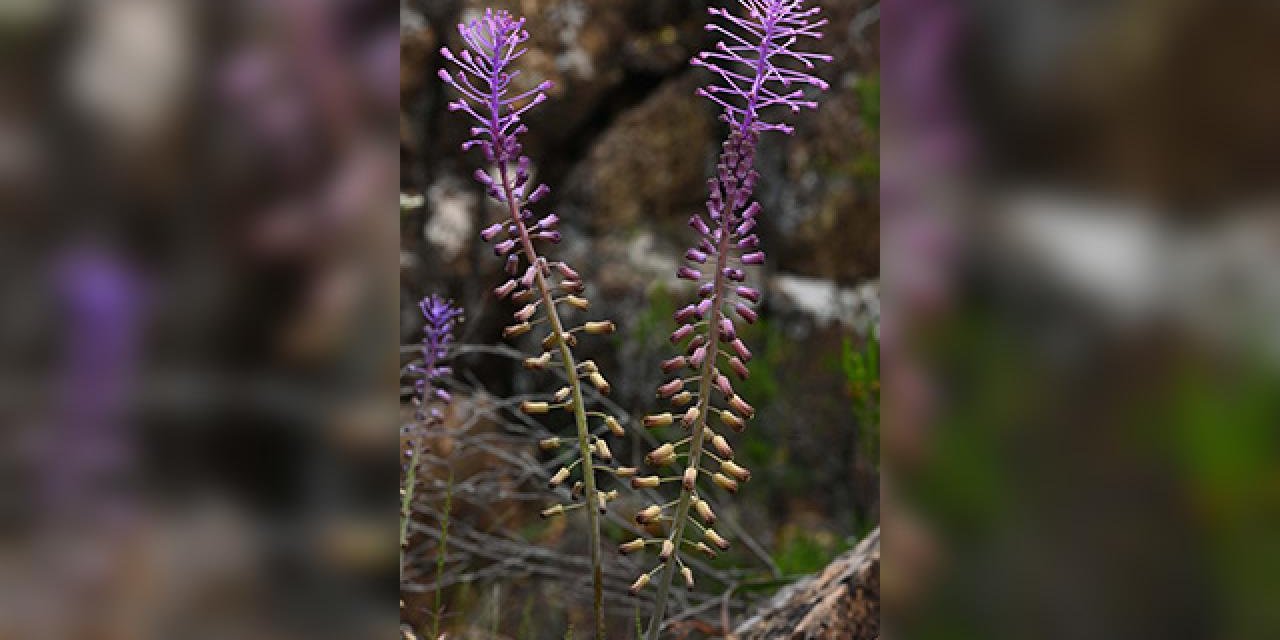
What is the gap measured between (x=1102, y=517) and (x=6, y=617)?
278 millimetres

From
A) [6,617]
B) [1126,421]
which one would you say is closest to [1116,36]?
[1126,421]

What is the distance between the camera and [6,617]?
0.26 metres

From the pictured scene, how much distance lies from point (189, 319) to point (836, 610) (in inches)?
18.3

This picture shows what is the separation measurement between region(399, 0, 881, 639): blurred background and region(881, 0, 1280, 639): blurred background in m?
0.67

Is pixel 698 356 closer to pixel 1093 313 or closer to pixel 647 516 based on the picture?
pixel 647 516

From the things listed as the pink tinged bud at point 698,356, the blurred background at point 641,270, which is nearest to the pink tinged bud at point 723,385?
the pink tinged bud at point 698,356

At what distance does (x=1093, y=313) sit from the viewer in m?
0.22

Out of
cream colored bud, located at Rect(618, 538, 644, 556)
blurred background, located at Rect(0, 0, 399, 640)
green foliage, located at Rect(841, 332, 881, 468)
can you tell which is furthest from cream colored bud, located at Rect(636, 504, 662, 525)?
green foliage, located at Rect(841, 332, 881, 468)

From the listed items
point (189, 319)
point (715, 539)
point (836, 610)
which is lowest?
point (836, 610)

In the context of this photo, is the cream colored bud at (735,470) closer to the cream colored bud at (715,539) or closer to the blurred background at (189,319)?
the cream colored bud at (715,539)

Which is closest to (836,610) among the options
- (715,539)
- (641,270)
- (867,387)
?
(715,539)

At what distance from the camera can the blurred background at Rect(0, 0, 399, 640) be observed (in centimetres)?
26

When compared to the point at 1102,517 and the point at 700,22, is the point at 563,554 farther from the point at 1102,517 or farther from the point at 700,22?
the point at 1102,517

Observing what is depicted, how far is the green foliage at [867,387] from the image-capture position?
0.97m
